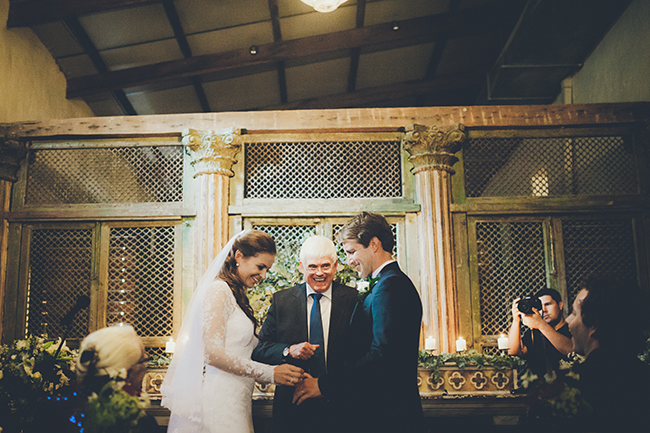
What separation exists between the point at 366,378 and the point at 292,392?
431 millimetres

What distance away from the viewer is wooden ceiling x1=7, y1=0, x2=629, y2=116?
579 cm

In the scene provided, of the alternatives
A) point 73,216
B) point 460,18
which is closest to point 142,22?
point 73,216

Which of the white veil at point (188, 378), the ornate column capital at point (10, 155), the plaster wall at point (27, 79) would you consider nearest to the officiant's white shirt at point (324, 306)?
the white veil at point (188, 378)

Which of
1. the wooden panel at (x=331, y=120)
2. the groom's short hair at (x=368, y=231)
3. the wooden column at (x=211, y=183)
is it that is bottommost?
the groom's short hair at (x=368, y=231)

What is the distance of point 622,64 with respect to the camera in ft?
19.0

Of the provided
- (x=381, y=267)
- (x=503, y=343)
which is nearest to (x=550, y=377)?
(x=381, y=267)

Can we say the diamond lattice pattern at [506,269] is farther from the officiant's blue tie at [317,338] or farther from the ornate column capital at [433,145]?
the officiant's blue tie at [317,338]

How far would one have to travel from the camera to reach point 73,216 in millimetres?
5086

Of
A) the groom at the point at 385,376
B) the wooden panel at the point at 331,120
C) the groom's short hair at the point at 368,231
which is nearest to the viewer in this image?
the groom at the point at 385,376

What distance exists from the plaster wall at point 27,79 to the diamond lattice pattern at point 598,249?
19.7ft

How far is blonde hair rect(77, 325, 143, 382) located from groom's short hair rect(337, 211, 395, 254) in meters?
1.16

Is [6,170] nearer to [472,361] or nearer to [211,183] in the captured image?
[211,183]

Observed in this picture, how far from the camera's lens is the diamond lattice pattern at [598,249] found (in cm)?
500

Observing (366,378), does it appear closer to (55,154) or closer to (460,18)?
(55,154)
